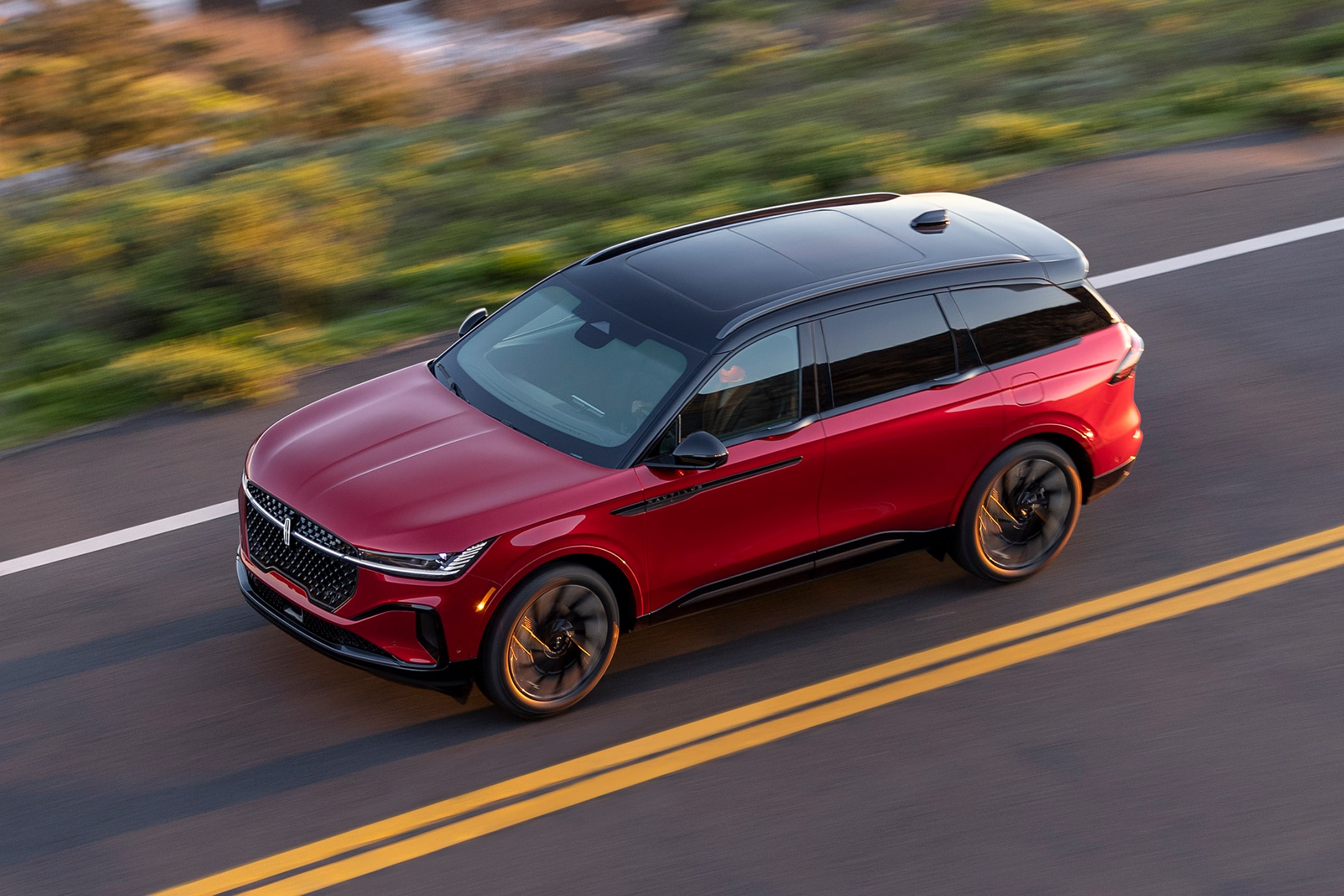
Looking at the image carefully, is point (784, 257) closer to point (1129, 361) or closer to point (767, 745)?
point (1129, 361)

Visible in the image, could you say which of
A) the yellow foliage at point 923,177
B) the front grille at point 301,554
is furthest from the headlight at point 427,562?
the yellow foliage at point 923,177

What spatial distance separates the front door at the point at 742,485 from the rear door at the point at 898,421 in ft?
0.48

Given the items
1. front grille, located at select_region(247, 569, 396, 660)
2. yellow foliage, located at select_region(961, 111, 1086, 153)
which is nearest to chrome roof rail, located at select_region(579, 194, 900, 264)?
front grille, located at select_region(247, 569, 396, 660)

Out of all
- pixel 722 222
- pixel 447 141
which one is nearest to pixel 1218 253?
pixel 722 222

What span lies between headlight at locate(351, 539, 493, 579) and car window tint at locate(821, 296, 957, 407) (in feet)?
6.29

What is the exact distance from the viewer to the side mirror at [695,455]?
621 centimetres

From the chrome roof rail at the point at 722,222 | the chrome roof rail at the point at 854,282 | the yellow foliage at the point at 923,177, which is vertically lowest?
the yellow foliage at the point at 923,177

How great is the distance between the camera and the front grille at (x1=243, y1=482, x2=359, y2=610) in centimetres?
609

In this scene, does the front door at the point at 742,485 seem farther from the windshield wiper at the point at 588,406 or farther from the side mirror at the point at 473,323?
the side mirror at the point at 473,323

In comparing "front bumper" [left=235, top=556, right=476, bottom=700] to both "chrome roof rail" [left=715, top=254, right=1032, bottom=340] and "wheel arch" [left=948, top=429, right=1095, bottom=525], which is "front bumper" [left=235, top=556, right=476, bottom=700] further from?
"wheel arch" [left=948, top=429, right=1095, bottom=525]

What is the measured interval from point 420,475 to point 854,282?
226 cm

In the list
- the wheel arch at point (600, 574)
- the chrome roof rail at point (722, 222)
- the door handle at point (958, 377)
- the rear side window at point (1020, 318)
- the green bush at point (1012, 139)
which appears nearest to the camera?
the wheel arch at point (600, 574)

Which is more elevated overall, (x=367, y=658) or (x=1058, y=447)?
(x=1058, y=447)

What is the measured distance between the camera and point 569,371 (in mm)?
6773
